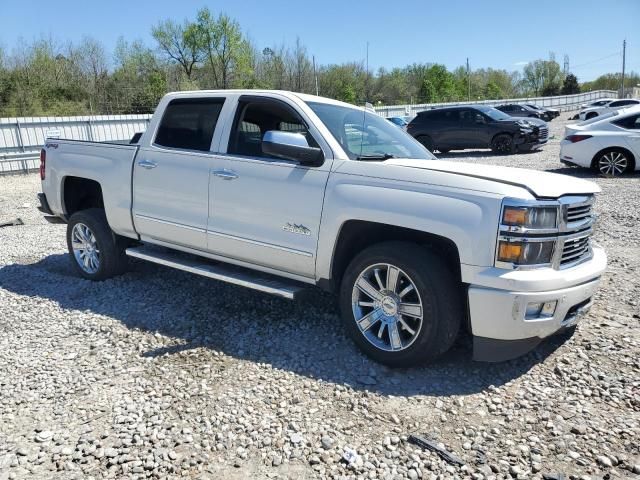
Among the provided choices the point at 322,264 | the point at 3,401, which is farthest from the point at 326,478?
the point at 3,401

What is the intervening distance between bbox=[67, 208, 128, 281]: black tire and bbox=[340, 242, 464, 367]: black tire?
122 inches

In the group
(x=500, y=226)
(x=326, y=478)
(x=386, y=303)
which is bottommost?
(x=326, y=478)

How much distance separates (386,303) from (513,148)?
615 inches

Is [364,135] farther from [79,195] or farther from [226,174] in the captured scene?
[79,195]

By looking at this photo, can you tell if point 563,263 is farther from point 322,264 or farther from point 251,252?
point 251,252

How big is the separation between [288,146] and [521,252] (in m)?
1.77

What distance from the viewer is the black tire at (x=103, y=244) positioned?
5.54 metres

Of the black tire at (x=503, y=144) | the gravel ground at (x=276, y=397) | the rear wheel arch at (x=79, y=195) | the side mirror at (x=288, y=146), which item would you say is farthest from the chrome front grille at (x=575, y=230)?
the black tire at (x=503, y=144)

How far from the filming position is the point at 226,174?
4.36 metres

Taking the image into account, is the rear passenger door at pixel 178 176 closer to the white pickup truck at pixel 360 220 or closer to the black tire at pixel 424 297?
the white pickup truck at pixel 360 220

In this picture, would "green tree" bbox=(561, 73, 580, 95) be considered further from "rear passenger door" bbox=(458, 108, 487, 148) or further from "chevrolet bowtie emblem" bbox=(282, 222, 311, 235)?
"chevrolet bowtie emblem" bbox=(282, 222, 311, 235)

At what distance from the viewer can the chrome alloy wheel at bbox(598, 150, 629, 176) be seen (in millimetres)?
11891

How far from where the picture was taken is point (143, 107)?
1385 inches

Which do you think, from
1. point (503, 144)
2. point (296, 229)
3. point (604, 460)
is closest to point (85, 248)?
point (296, 229)
